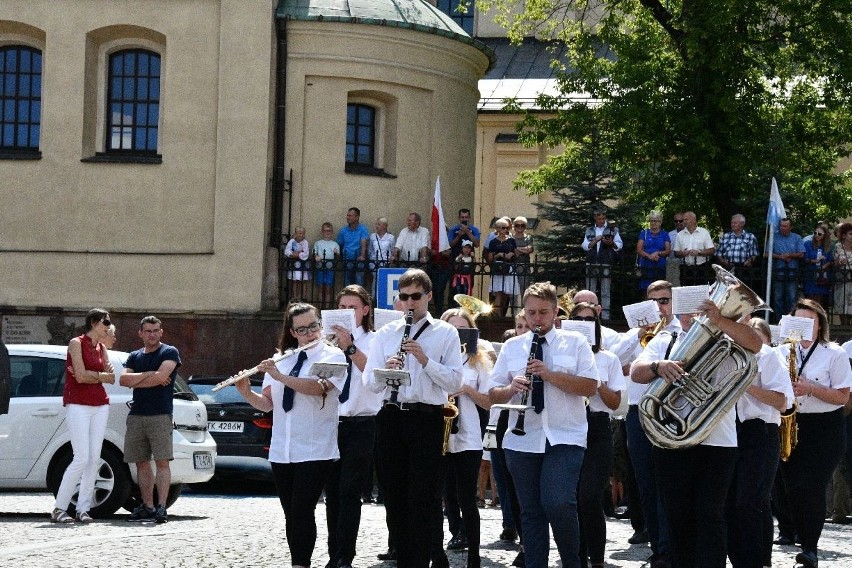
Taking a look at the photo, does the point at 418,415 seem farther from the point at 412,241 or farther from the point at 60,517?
the point at 412,241

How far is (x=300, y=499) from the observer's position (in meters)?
10.8

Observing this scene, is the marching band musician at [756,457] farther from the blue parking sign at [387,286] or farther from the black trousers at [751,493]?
the blue parking sign at [387,286]

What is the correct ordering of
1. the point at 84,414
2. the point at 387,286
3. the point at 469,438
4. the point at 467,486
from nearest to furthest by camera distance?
1. the point at 467,486
2. the point at 469,438
3. the point at 84,414
4. the point at 387,286

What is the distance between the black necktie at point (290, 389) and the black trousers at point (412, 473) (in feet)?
2.57

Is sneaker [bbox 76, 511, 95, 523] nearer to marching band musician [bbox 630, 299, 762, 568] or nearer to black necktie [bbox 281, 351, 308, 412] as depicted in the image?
black necktie [bbox 281, 351, 308, 412]

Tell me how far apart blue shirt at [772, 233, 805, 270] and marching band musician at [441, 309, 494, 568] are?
543 inches

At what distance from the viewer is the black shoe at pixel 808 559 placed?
12094mm

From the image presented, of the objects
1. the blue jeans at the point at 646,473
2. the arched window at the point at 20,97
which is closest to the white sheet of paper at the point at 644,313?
the blue jeans at the point at 646,473

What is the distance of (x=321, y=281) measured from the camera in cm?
2692

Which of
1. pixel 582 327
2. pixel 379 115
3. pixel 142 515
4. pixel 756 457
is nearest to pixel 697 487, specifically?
pixel 756 457

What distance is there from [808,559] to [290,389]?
164 inches

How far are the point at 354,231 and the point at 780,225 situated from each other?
7.05m

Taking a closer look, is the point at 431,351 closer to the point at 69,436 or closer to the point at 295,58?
the point at 69,436

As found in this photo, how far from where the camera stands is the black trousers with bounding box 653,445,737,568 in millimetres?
9641
